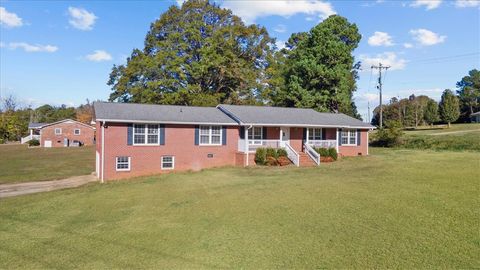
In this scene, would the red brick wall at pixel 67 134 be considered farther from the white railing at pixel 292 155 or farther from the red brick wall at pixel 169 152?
the white railing at pixel 292 155

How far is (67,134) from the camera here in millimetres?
55969

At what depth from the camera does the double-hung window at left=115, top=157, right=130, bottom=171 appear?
67.9 ft

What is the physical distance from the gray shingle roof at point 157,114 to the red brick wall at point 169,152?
51 centimetres

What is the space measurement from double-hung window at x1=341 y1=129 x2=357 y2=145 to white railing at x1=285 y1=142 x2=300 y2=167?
6.27m

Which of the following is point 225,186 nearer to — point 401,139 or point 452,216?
point 452,216

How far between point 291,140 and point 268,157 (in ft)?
11.7

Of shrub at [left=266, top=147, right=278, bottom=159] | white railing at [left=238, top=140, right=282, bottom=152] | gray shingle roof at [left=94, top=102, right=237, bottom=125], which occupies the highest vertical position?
gray shingle roof at [left=94, top=102, right=237, bottom=125]

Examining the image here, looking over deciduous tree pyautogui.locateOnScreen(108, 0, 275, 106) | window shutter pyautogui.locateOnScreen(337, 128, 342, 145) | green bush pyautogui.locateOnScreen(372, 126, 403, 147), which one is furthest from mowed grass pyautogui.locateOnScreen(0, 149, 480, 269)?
deciduous tree pyautogui.locateOnScreen(108, 0, 275, 106)

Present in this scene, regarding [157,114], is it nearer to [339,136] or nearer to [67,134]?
[339,136]

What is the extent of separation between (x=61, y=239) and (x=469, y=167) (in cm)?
1904

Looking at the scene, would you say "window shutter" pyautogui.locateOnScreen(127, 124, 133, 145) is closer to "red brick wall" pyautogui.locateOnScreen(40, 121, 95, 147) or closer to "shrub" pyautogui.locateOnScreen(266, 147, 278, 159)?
"shrub" pyautogui.locateOnScreen(266, 147, 278, 159)

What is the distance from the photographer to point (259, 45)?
1702 inches

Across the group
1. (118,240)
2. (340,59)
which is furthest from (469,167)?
(340,59)

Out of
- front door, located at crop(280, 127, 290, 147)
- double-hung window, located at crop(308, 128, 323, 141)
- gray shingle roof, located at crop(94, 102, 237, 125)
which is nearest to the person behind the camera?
gray shingle roof, located at crop(94, 102, 237, 125)
